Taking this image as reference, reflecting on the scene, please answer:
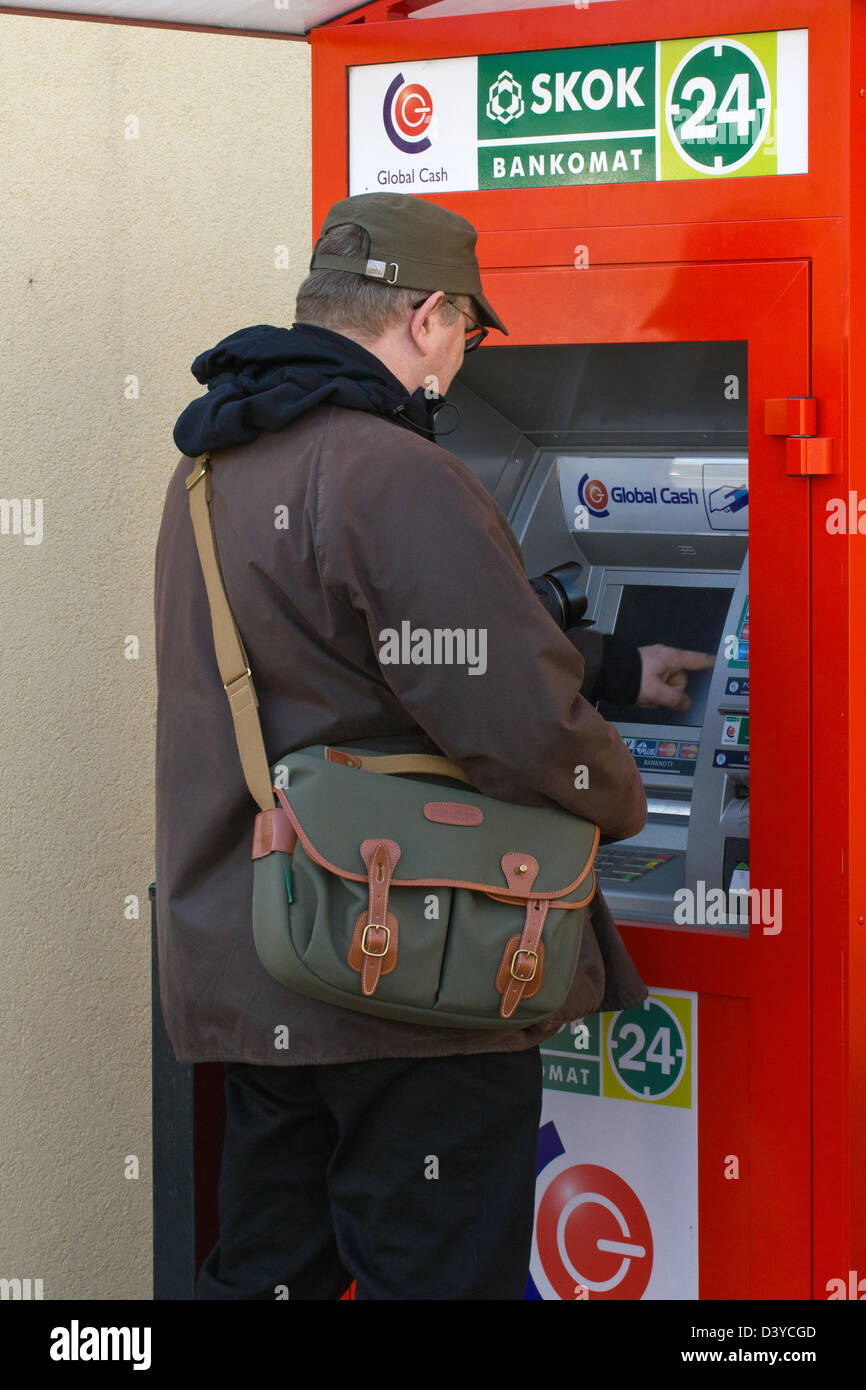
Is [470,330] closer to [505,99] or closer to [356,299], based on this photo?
[356,299]

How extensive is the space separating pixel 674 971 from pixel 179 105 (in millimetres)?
1839

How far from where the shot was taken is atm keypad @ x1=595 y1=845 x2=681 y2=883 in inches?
84.2

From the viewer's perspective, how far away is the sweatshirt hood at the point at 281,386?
1.51 meters

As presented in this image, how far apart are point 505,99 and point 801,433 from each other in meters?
0.67

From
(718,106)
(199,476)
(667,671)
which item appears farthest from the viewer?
(667,671)

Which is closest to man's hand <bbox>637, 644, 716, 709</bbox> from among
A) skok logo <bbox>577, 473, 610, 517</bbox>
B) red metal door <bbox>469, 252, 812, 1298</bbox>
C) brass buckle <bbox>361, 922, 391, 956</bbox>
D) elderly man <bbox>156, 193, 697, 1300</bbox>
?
red metal door <bbox>469, 252, 812, 1298</bbox>

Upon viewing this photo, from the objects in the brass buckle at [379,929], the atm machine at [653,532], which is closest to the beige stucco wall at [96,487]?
the atm machine at [653,532]

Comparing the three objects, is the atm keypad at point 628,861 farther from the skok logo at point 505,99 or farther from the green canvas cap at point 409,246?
the skok logo at point 505,99

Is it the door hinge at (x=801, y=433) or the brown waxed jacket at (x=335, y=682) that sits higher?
the door hinge at (x=801, y=433)

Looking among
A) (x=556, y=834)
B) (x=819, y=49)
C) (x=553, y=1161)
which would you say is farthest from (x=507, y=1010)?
(x=819, y=49)

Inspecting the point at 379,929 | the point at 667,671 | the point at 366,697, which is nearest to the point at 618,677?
the point at 667,671

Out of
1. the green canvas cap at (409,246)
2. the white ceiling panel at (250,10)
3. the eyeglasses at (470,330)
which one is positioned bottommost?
the eyeglasses at (470,330)

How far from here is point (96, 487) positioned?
258cm
